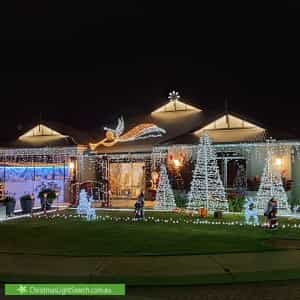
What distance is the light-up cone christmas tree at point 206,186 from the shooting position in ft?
71.9

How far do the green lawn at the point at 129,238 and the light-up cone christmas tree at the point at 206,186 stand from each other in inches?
103

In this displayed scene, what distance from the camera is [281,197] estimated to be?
21797 mm

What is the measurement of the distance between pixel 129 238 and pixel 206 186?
298 inches

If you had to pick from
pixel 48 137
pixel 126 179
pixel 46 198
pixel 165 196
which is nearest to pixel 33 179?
pixel 48 137

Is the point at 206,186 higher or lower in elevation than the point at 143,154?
lower

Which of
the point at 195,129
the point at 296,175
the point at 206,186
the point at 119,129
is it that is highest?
the point at 119,129

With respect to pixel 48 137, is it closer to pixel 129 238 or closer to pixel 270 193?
pixel 270 193

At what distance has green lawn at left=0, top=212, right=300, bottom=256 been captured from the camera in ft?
41.8

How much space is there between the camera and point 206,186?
2183 centimetres

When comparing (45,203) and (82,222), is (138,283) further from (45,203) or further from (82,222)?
(45,203)

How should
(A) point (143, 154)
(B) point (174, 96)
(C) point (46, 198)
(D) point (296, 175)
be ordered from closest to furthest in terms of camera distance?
(C) point (46, 198)
(D) point (296, 175)
(A) point (143, 154)
(B) point (174, 96)

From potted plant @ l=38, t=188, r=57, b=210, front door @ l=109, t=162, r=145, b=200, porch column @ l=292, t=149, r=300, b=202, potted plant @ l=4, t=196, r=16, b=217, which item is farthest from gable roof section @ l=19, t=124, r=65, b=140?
porch column @ l=292, t=149, r=300, b=202

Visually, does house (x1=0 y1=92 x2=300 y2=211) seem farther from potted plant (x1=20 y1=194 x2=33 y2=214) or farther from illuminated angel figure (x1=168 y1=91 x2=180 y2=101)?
potted plant (x1=20 y1=194 x2=33 y2=214)

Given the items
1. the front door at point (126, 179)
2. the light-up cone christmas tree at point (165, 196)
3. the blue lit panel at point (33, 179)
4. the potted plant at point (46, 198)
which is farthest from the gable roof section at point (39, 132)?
the light-up cone christmas tree at point (165, 196)
